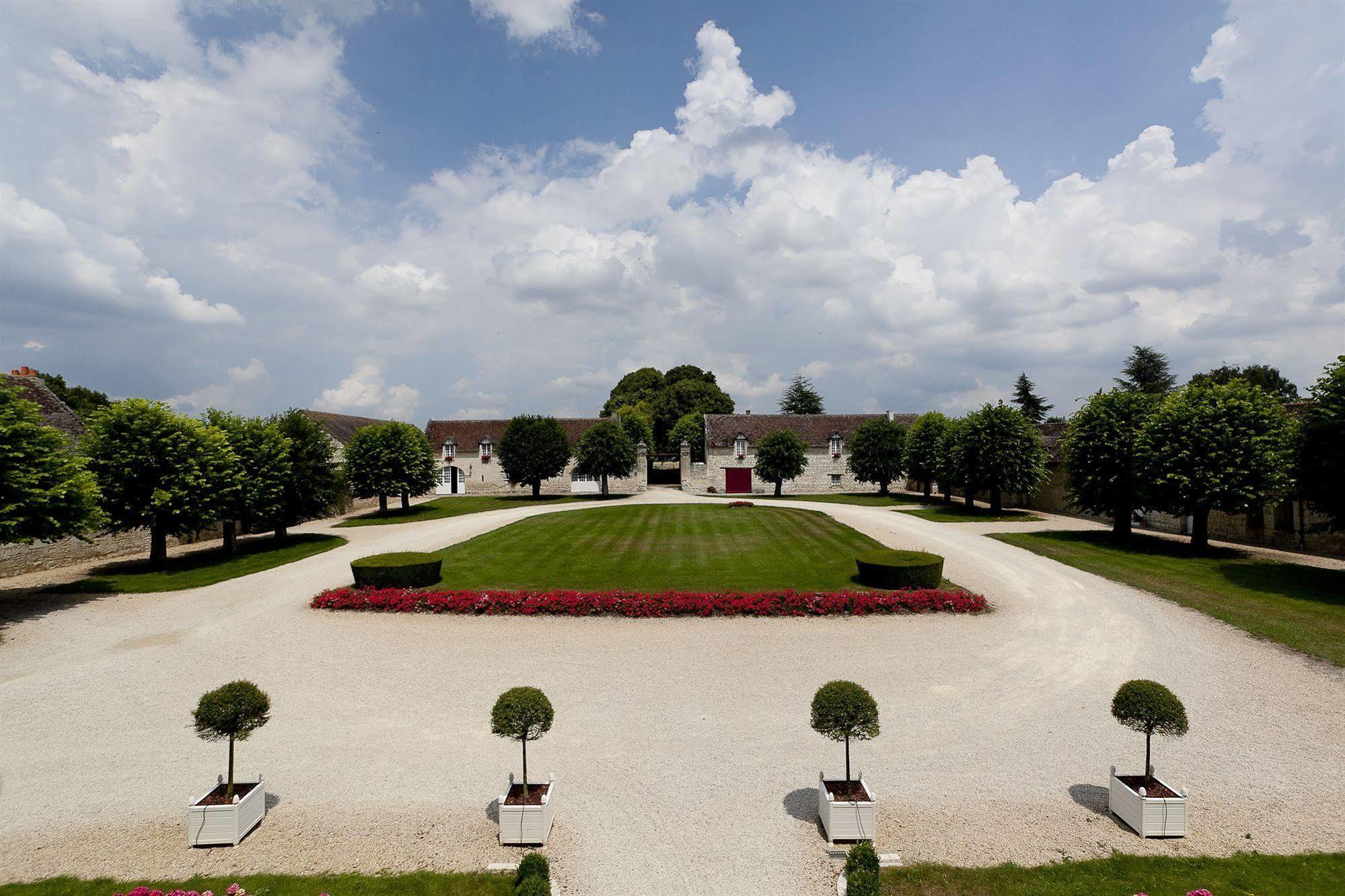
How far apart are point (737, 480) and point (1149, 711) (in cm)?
5111

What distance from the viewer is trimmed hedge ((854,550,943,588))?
16328 millimetres

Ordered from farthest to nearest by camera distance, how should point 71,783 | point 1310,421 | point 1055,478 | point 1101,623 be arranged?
1. point 1055,478
2. point 1310,421
3. point 1101,623
4. point 71,783

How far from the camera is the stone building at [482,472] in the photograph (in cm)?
5738

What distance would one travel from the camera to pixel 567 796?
752 centimetres

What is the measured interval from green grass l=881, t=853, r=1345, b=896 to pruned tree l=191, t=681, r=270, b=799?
7.48 meters

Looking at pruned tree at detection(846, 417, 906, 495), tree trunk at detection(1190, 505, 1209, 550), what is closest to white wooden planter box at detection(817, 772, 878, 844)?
tree trunk at detection(1190, 505, 1209, 550)

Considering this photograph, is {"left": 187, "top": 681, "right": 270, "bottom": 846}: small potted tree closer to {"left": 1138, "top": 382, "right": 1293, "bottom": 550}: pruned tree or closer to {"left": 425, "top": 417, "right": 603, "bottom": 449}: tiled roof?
{"left": 1138, "top": 382, "right": 1293, "bottom": 550}: pruned tree

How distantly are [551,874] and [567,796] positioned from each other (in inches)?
50.1

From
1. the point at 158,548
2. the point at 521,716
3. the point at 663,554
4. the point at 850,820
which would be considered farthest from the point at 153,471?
the point at 850,820

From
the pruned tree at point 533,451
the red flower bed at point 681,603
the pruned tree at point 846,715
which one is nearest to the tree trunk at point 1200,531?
the red flower bed at point 681,603

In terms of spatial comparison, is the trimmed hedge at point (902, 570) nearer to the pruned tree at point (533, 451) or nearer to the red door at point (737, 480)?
the pruned tree at point (533, 451)

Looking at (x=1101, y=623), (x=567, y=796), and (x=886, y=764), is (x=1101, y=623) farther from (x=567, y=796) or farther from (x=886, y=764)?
(x=567, y=796)

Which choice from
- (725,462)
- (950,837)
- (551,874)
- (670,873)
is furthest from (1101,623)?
(725,462)

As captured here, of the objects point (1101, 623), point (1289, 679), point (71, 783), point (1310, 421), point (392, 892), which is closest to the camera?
point (392, 892)
